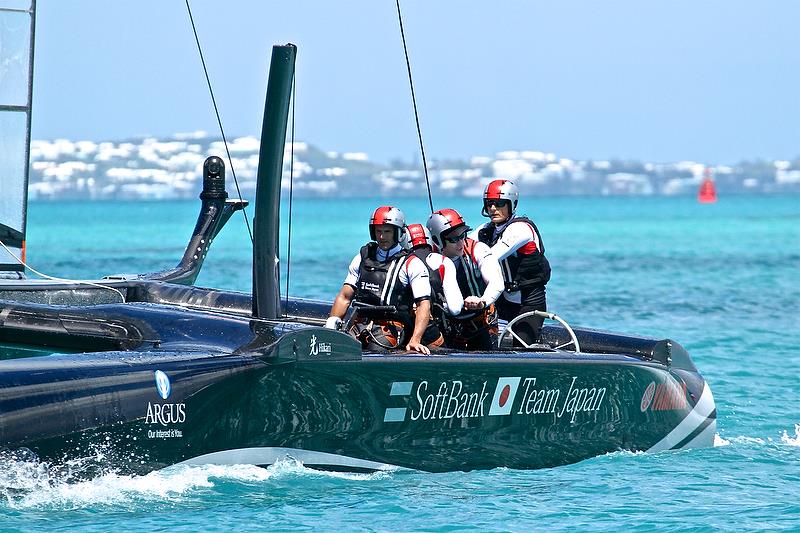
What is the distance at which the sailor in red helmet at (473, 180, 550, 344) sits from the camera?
10180 mm

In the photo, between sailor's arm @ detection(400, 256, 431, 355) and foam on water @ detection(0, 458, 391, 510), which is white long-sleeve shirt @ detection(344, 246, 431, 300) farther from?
foam on water @ detection(0, 458, 391, 510)

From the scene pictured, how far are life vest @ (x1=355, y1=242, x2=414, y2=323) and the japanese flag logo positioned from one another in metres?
0.72

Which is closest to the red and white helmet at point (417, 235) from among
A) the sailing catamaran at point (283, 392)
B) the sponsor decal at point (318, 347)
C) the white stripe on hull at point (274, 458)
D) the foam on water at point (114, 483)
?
the sailing catamaran at point (283, 392)

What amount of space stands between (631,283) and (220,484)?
2098 cm

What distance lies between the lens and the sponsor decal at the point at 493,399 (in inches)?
334

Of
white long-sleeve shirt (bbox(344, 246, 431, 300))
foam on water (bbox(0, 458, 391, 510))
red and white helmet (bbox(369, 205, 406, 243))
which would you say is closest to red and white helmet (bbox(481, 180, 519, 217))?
red and white helmet (bbox(369, 205, 406, 243))

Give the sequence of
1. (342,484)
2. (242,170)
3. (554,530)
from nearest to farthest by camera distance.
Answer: (554,530) < (342,484) < (242,170)

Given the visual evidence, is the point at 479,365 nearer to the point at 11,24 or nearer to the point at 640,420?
the point at 640,420

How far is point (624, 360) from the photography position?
972cm

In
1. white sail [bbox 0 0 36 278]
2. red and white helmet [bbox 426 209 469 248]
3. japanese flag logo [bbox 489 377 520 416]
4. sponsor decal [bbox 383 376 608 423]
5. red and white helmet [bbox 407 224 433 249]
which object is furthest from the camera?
white sail [bbox 0 0 36 278]

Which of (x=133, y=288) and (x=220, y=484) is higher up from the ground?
(x=133, y=288)

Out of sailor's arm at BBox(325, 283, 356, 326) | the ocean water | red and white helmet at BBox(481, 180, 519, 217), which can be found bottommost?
the ocean water

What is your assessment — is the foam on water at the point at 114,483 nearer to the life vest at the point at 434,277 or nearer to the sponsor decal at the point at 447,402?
the sponsor decal at the point at 447,402

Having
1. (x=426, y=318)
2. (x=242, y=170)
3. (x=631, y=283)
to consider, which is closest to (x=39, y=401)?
(x=426, y=318)
